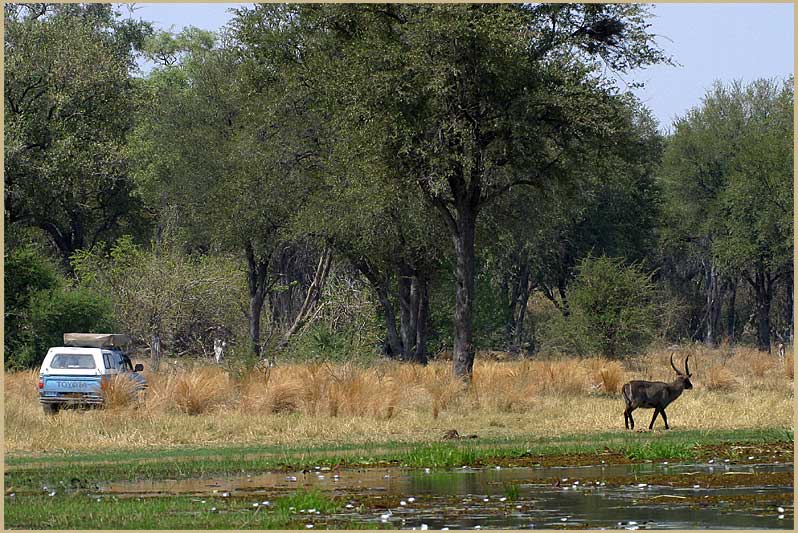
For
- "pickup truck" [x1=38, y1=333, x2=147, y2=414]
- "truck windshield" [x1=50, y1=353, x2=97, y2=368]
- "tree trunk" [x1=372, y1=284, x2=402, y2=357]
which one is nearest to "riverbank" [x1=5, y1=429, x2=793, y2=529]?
"pickup truck" [x1=38, y1=333, x2=147, y2=414]

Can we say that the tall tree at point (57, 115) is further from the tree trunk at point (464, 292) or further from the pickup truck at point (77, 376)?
the pickup truck at point (77, 376)

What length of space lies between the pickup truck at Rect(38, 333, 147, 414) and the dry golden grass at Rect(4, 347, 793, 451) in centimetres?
43

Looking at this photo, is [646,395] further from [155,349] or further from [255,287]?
[255,287]

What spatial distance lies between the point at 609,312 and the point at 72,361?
21.5 meters

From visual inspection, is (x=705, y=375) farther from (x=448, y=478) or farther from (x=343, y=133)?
(x=448, y=478)

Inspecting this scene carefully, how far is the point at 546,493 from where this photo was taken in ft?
47.6

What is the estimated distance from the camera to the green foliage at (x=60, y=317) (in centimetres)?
3925

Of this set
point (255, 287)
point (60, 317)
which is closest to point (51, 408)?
point (60, 317)

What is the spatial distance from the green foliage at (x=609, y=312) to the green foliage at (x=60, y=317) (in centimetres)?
1564

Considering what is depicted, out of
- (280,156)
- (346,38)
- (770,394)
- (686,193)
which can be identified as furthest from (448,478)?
(686,193)

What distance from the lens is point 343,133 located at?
32.8 m

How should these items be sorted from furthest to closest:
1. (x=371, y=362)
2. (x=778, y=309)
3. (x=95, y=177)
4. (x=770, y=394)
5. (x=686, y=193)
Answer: (x=778, y=309) < (x=686, y=193) < (x=95, y=177) < (x=371, y=362) < (x=770, y=394)

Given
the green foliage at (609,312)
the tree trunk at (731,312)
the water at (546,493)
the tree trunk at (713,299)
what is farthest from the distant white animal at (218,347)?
the tree trunk at (731,312)

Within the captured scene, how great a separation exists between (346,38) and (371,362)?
9241 millimetres
